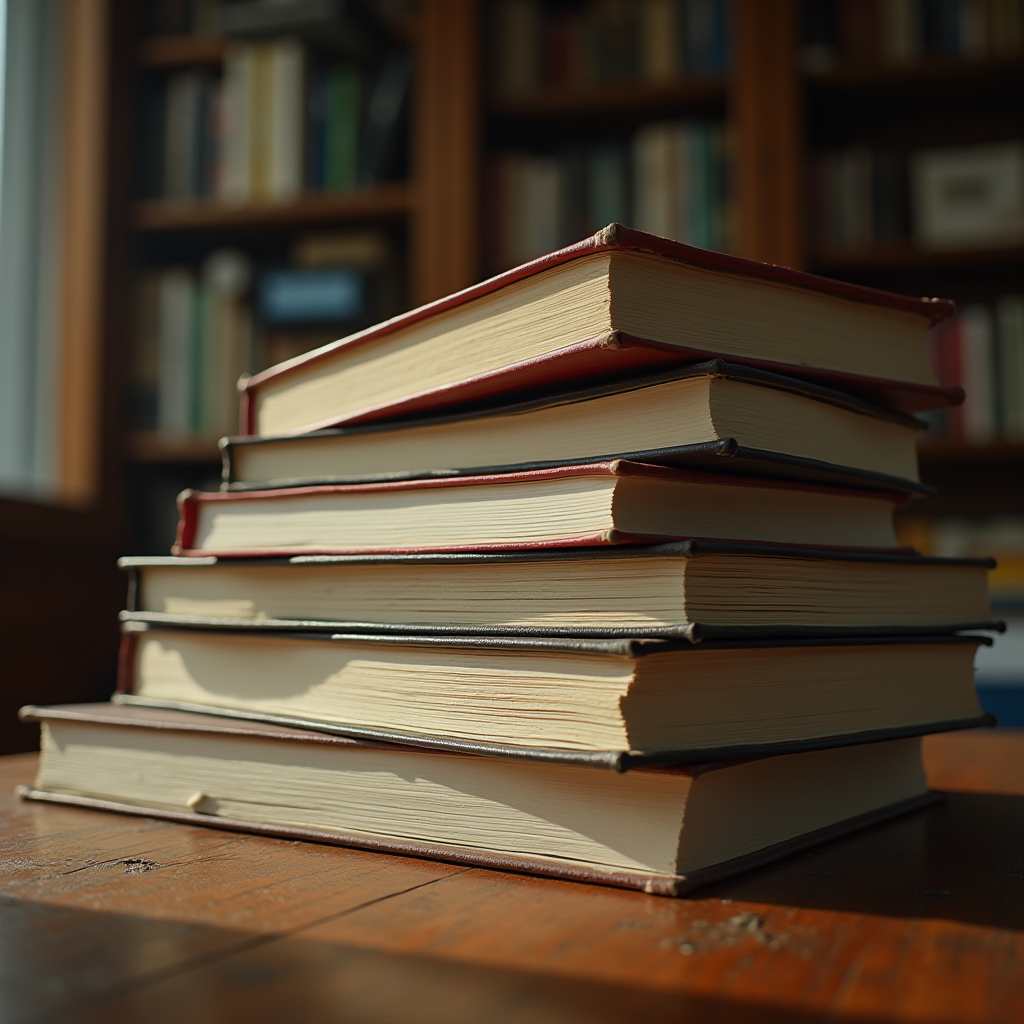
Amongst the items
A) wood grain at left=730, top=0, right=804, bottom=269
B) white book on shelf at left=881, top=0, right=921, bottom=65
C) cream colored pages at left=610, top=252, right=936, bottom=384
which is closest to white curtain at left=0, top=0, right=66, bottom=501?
wood grain at left=730, top=0, right=804, bottom=269

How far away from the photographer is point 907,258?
70.3 inches

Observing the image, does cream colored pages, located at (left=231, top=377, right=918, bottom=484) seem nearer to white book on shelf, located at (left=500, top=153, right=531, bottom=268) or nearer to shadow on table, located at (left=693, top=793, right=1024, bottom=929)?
shadow on table, located at (left=693, top=793, right=1024, bottom=929)

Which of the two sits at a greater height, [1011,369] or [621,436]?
[1011,369]

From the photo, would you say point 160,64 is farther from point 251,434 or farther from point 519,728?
point 519,728

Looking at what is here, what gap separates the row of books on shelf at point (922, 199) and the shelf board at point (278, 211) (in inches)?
28.0

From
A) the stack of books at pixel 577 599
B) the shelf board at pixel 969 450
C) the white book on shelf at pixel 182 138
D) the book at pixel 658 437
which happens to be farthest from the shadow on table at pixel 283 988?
the white book on shelf at pixel 182 138

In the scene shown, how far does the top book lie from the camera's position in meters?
0.48

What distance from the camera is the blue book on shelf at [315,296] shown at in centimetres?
190

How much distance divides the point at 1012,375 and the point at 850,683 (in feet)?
4.56

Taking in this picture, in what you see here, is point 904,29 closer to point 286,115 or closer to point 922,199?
point 922,199

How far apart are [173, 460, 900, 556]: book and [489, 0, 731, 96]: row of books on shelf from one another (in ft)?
4.72

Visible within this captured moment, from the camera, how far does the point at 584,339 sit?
1.58 feet

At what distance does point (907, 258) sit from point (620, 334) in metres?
1.49

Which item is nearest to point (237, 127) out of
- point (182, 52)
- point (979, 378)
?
point (182, 52)
